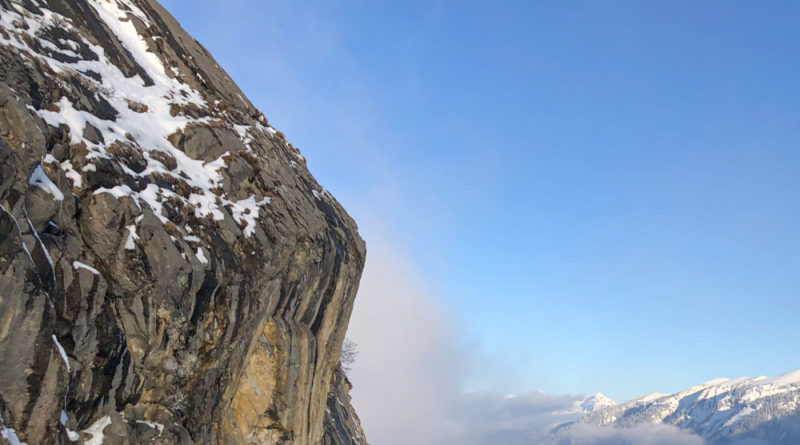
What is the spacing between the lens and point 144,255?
16.5 metres

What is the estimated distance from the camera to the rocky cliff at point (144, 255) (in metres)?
12.5

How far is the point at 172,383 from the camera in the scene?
16938mm

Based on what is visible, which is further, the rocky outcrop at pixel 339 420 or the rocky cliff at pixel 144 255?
the rocky outcrop at pixel 339 420

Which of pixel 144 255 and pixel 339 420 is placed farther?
pixel 339 420

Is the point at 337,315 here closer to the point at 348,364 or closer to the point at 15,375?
the point at 15,375

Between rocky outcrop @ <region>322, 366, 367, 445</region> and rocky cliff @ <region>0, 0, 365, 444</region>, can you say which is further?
rocky outcrop @ <region>322, 366, 367, 445</region>

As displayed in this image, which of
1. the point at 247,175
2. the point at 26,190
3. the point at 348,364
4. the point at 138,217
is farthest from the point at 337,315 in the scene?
the point at 348,364

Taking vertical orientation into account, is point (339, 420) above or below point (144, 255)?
below

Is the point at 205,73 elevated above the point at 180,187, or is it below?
above

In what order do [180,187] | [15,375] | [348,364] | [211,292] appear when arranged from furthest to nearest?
[348,364]
[180,187]
[211,292]
[15,375]

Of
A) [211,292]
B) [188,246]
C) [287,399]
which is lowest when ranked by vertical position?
[287,399]

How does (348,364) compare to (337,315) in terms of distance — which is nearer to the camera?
(337,315)

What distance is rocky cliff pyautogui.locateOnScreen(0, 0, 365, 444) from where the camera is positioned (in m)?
12.5

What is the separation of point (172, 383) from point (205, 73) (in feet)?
67.2
